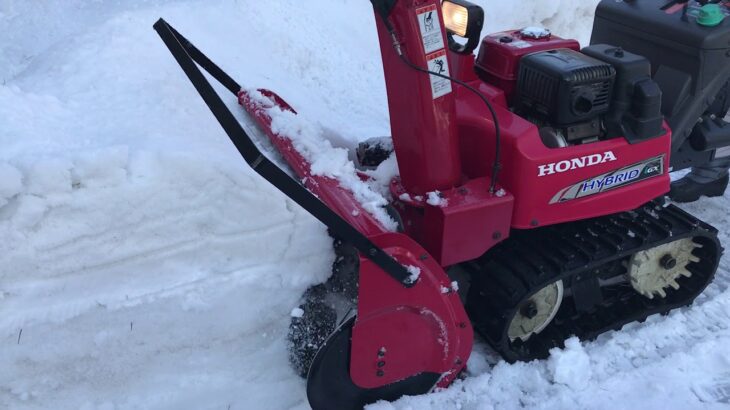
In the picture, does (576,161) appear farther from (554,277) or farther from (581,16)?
(581,16)

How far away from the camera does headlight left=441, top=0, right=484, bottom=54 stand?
255 centimetres

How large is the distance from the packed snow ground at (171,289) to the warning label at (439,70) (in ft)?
3.10

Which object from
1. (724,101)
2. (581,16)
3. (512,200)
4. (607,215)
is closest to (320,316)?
(512,200)

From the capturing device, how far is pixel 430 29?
2213 mm

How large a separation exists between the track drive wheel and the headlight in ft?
4.14

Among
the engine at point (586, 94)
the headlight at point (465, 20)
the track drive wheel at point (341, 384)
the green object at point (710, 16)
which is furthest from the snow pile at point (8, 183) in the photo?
the green object at point (710, 16)

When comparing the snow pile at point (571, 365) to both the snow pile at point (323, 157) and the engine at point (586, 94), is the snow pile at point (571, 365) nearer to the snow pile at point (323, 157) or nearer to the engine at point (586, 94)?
the engine at point (586, 94)

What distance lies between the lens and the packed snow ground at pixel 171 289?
8.30ft

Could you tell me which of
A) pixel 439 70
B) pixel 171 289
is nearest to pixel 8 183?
pixel 171 289

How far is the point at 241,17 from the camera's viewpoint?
4680 millimetres

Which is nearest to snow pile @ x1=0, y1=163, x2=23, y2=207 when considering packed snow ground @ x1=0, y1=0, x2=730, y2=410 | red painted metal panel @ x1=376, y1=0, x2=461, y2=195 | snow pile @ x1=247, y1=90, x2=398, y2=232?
packed snow ground @ x1=0, y1=0, x2=730, y2=410

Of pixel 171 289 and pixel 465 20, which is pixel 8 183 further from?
pixel 465 20

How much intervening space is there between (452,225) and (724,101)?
212 cm

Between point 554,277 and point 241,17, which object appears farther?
point 241,17
